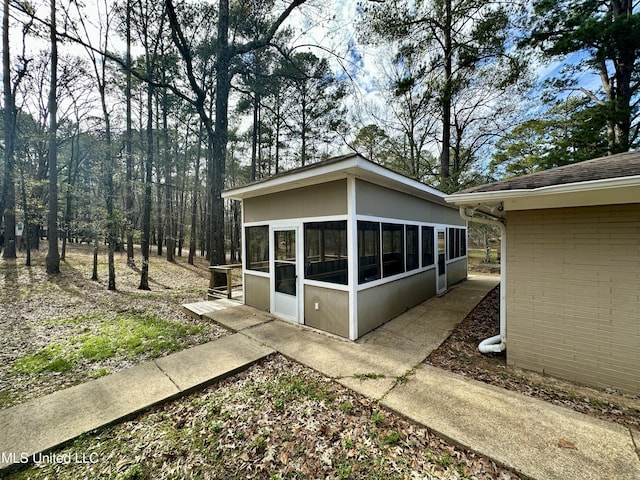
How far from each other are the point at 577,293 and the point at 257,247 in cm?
533

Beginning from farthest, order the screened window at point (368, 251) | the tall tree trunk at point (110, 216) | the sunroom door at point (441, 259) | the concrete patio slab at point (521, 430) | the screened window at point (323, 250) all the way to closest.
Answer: the tall tree trunk at point (110, 216) < the sunroom door at point (441, 259) < the screened window at point (323, 250) < the screened window at point (368, 251) < the concrete patio slab at point (521, 430)

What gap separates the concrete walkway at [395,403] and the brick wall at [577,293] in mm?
859

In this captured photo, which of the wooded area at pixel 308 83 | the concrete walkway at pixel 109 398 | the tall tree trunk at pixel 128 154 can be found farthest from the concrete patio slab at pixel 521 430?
the tall tree trunk at pixel 128 154

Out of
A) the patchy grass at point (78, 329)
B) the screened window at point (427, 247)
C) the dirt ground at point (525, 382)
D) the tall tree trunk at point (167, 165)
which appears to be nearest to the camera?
the dirt ground at point (525, 382)

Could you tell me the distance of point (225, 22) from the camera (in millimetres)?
6984

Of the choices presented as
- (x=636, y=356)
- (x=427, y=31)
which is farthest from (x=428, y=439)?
(x=427, y=31)

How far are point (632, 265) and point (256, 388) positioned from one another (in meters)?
4.34

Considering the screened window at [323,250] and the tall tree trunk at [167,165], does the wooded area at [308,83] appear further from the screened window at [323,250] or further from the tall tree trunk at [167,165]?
the screened window at [323,250]

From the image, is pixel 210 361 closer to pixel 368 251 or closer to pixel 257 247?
pixel 257 247

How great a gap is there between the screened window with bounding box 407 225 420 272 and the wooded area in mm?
4929

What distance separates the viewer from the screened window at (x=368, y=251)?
4.10 metres

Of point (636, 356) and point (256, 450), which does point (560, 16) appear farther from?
point (256, 450)

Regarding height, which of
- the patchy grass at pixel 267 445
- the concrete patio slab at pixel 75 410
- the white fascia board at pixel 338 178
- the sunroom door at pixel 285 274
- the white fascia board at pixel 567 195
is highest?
the white fascia board at pixel 338 178

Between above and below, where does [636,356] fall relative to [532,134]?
below
